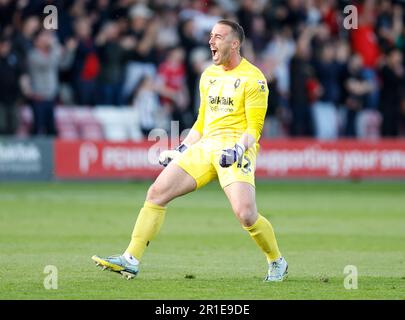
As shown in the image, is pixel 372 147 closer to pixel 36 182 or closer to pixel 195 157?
pixel 36 182

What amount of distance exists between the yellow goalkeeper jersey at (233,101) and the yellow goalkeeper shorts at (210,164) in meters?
0.14

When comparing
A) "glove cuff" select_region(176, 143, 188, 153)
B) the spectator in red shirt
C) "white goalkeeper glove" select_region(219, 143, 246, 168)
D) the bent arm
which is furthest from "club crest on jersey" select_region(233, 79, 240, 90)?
the spectator in red shirt

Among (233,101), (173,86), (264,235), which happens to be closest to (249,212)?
(264,235)

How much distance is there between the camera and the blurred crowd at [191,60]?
2578 cm

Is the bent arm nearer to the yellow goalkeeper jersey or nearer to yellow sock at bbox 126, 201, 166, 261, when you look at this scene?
the yellow goalkeeper jersey

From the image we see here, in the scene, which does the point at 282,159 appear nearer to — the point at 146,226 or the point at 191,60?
the point at 191,60

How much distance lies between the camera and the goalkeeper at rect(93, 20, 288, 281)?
37.6 feet

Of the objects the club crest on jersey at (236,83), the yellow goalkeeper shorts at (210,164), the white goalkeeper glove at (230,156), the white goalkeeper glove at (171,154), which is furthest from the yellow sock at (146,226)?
the club crest on jersey at (236,83)

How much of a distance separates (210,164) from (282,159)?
15.9m

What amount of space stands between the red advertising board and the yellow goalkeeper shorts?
14063 mm

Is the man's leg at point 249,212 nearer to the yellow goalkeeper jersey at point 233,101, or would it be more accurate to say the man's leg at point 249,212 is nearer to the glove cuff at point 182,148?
the yellow goalkeeper jersey at point 233,101

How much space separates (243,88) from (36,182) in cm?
1459

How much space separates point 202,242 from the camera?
51.4 feet
